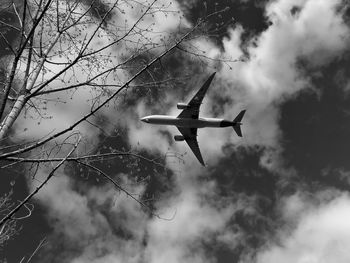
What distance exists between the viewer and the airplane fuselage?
147 feet

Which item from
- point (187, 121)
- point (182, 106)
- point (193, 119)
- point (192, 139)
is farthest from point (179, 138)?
point (182, 106)

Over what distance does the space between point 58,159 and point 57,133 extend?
58 centimetres

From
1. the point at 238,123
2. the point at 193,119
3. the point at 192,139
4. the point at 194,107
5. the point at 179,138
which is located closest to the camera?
the point at 194,107

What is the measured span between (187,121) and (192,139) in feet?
20.2

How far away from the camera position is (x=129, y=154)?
26.7ft

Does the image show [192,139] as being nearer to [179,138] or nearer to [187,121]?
[179,138]

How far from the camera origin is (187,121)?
147ft

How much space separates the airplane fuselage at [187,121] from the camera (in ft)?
147

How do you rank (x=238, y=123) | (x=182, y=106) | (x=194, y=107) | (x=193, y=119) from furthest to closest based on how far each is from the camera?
(x=238, y=123) → (x=193, y=119) → (x=194, y=107) → (x=182, y=106)

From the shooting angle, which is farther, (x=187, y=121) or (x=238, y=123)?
(x=238, y=123)

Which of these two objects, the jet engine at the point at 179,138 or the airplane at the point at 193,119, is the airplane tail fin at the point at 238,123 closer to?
the airplane at the point at 193,119

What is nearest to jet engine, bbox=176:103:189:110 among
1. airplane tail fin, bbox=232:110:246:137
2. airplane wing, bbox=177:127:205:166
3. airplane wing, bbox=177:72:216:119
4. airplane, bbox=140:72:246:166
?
airplane, bbox=140:72:246:166

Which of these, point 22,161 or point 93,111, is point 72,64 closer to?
point 93,111

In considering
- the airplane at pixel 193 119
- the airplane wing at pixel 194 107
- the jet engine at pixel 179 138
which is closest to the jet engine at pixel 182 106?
the airplane at pixel 193 119
